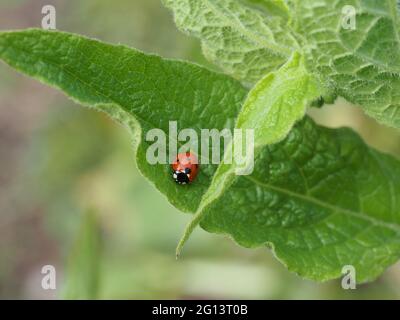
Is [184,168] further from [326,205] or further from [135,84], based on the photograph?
[326,205]

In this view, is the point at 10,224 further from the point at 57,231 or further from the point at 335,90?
the point at 335,90

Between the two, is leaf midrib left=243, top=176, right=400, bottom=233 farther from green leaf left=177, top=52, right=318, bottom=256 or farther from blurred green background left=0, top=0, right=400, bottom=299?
blurred green background left=0, top=0, right=400, bottom=299

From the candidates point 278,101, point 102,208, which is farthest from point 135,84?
point 102,208

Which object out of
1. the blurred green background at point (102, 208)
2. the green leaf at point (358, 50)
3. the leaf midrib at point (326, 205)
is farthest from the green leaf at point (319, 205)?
the blurred green background at point (102, 208)

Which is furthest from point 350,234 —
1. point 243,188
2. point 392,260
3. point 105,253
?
point 105,253

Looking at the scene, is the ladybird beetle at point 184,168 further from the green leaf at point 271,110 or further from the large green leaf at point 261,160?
the green leaf at point 271,110

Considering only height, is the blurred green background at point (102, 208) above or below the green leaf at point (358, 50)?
above
